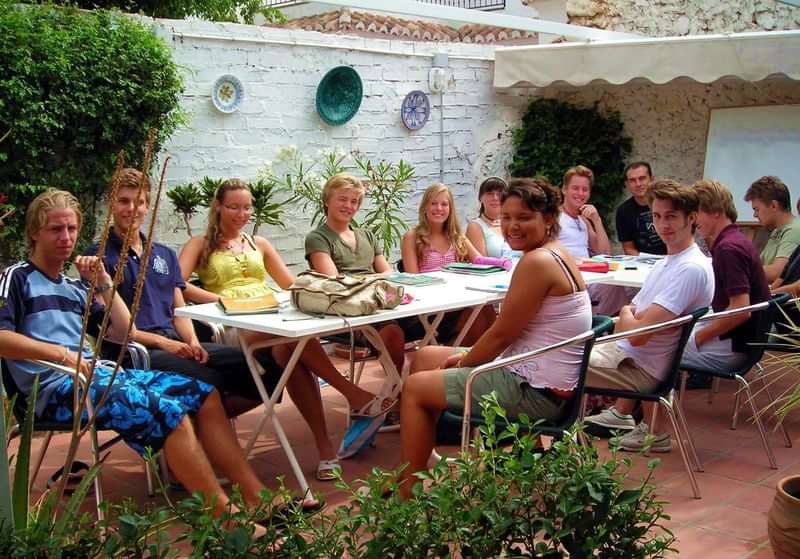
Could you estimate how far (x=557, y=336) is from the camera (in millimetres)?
3449

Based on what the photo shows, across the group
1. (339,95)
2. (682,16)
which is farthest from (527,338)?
(682,16)

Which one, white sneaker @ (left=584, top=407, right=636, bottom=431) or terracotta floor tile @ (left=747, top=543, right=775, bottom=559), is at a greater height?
white sneaker @ (left=584, top=407, right=636, bottom=431)

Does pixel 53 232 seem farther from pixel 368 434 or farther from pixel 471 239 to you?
pixel 471 239

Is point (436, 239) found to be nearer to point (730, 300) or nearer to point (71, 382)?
point (730, 300)

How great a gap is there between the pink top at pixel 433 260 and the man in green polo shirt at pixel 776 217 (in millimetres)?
1765

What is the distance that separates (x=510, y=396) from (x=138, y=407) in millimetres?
1331

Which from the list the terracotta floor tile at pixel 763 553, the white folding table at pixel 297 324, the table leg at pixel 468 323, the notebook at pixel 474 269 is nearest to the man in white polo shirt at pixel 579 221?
the notebook at pixel 474 269

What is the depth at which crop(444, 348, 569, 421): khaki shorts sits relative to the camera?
3404 millimetres

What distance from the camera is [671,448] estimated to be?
4484mm

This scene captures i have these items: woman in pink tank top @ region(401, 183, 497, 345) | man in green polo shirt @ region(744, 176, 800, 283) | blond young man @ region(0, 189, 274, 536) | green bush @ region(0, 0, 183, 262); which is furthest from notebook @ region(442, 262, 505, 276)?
blond young man @ region(0, 189, 274, 536)

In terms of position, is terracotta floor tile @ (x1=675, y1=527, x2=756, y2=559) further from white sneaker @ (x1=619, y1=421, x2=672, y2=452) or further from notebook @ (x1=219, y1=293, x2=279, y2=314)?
notebook @ (x1=219, y1=293, x2=279, y2=314)

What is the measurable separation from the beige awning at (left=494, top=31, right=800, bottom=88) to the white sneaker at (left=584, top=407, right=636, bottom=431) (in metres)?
3.41

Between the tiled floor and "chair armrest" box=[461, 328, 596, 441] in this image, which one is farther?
the tiled floor

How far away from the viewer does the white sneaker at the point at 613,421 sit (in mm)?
4639
